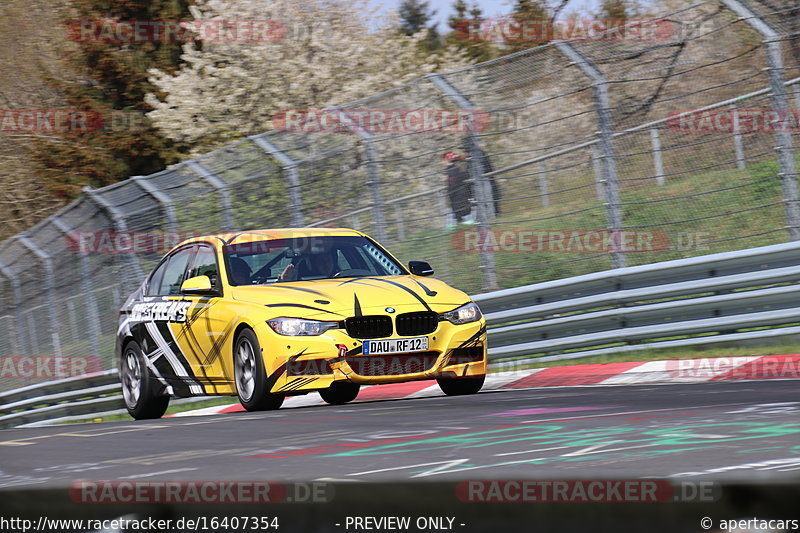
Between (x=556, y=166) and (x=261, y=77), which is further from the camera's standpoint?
(x=261, y=77)

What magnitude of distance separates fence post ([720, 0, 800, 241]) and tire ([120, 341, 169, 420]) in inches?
220

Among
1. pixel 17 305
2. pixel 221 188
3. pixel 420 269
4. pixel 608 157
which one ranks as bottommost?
pixel 420 269

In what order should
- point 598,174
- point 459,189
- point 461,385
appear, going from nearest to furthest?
point 461,385, point 598,174, point 459,189

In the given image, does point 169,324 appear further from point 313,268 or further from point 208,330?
point 313,268

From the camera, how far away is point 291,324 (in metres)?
8.90

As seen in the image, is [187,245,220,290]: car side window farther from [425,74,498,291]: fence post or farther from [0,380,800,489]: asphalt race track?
[425,74,498,291]: fence post

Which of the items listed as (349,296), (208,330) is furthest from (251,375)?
(349,296)

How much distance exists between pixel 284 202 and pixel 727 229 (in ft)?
19.1

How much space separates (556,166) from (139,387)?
486 centimetres

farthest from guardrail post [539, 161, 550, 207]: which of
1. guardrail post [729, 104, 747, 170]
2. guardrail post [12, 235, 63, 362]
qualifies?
guardrail post [12, 235, 63, 362]


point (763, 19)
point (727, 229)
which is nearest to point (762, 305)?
point (727, 229)

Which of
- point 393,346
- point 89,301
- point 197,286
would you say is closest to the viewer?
point 393,346

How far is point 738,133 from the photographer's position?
10789mm

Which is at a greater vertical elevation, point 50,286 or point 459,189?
point 459,189
